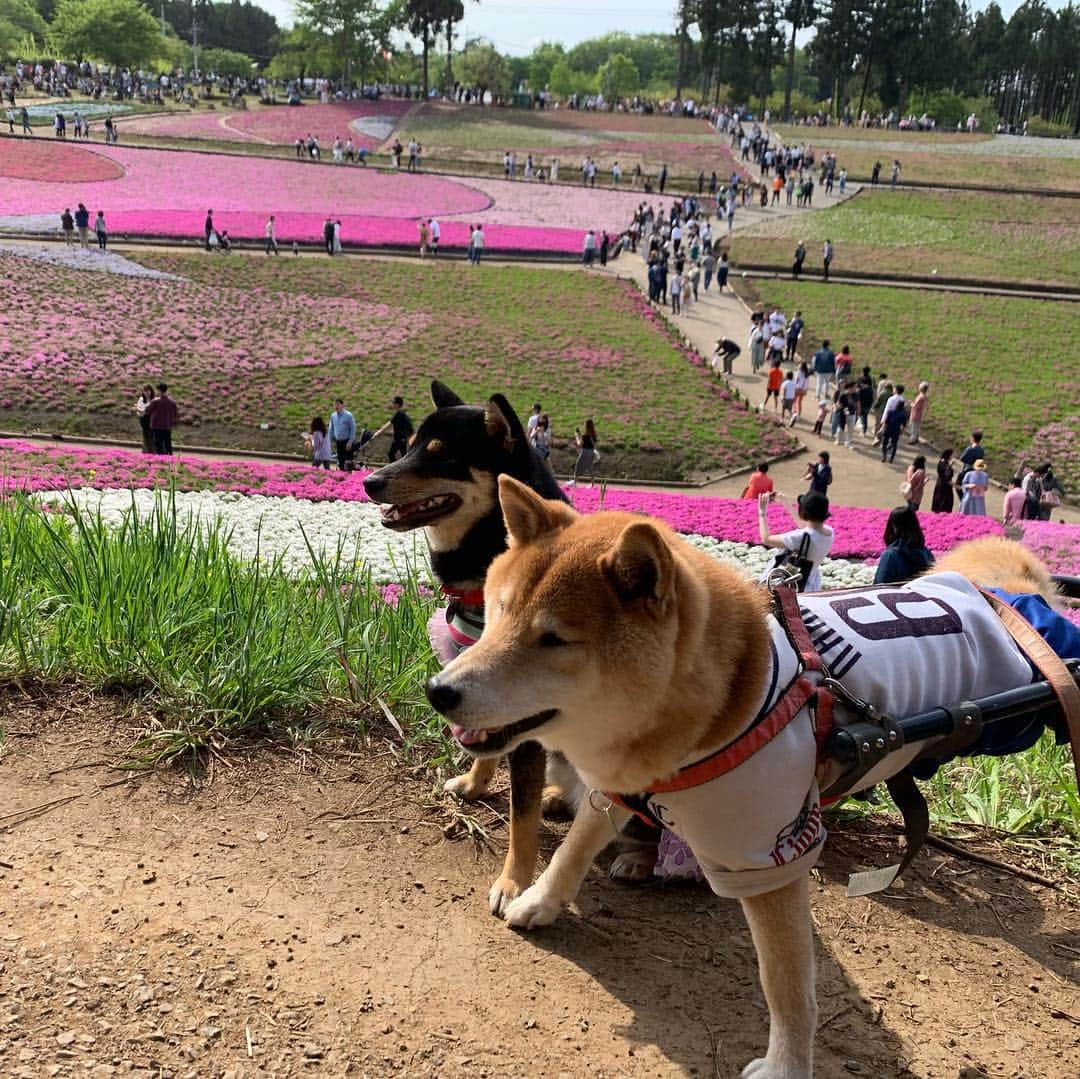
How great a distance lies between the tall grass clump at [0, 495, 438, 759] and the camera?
4.15m

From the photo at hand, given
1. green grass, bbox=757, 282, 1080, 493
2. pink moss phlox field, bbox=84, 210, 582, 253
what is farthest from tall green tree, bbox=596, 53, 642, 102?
green grass, bbox=757, 282, 1080, 493

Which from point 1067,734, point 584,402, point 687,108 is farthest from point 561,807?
point 687,108

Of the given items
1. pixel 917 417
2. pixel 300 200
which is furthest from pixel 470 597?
pixel 300 200

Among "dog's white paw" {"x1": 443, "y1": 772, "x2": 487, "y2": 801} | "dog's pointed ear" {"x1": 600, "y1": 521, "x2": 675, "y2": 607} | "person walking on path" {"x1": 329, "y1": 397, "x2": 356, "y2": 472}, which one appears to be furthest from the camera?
"person walking on path" {"x1": 329, "y1": 397, "x2": 356, "y2": 472}

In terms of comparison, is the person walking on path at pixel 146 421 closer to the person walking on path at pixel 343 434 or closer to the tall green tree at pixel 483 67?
the person walking on path at pixel 343 434

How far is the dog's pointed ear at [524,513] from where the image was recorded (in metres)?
2.84

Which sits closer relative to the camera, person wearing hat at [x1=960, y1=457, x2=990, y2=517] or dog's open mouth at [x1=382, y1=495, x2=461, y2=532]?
dog's open mouth at [x1=382, y1=495, x2=461, y2=532]

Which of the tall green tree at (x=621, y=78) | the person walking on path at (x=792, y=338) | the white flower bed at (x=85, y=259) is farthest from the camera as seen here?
the tall green tree at (x=621, y=78)

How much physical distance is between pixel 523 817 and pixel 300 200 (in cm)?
4075

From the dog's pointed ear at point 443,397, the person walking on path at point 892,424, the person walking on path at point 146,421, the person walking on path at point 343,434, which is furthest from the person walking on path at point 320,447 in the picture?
the dog's pointed ear at point 443,397

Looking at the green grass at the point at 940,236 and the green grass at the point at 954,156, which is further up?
the green grass at the point at 954,156

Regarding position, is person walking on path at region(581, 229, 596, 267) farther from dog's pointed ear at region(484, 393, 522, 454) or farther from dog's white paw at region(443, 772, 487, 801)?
dog's white paw at region(443, 772, 487, 801)

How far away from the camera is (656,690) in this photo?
258cm

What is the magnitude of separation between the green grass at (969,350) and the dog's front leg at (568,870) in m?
18.1
